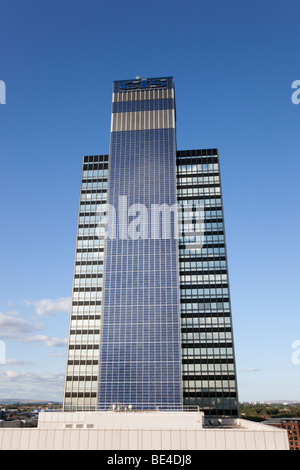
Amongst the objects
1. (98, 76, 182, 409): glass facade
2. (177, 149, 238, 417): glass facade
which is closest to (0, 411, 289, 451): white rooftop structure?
(98, 76, 182, 409): glass facade

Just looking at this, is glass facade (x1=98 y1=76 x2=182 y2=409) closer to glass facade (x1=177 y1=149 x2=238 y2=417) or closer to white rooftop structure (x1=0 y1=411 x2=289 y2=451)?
glass facade (x1=177 y1=149 x2=238 y2=417)

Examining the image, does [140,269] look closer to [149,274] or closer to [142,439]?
[149,274]

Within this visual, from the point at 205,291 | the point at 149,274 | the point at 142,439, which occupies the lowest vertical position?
the point at 142,439

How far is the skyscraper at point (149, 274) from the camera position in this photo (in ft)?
363

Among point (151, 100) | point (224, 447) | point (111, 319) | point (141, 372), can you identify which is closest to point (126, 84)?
point (151, 100)

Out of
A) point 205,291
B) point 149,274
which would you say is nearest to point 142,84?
point 149,274

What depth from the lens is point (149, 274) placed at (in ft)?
396

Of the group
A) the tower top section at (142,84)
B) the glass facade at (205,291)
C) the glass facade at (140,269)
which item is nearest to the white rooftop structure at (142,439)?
the glass facade at (140,269)

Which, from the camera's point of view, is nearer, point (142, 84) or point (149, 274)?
point (149, 274)

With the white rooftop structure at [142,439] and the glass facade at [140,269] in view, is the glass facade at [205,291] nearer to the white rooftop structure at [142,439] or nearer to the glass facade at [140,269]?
the glass facade at [140,269]

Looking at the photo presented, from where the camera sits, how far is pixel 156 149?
13800 cm

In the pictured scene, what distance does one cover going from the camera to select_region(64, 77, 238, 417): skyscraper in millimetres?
110750
